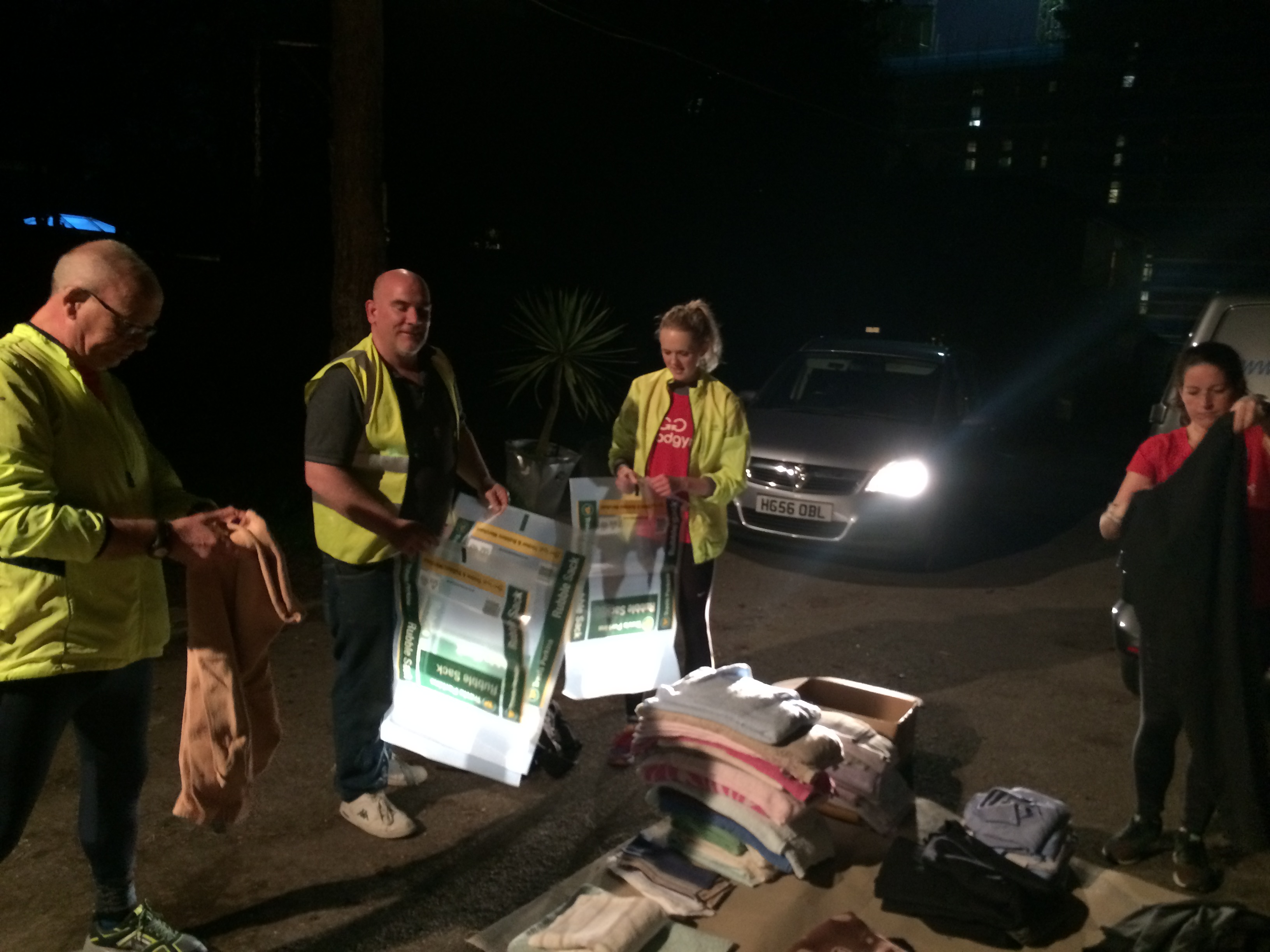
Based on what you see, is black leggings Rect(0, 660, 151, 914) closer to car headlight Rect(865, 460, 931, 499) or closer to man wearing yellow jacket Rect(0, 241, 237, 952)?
man wearing yellow jacket Rect(0, 241, 237, 952)

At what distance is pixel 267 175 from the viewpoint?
13.6 m

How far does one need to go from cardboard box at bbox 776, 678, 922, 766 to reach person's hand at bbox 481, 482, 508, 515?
1291 millimetres

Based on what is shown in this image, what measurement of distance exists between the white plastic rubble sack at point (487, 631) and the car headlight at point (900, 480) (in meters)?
4.37

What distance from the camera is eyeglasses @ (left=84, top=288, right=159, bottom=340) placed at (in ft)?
8.46

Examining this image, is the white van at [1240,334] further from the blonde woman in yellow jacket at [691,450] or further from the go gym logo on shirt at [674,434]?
the go gym logo on shirt at [674,434]

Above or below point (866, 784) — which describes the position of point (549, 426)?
above

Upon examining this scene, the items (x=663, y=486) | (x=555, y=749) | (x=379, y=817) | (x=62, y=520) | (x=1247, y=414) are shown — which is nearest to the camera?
(x=62, y=520)

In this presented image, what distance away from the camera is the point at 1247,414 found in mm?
3473

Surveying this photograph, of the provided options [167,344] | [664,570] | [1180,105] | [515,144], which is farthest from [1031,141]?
[664,570]

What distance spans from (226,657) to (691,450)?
211 cm

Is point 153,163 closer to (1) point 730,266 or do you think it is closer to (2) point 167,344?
(2) point 167,344

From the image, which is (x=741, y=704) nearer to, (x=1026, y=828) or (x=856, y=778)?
(x=856, y=778)

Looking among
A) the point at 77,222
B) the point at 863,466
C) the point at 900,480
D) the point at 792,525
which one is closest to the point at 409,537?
the point at 792,525

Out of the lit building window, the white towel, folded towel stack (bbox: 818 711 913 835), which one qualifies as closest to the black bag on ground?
folded towel stack (bbox: 818 711 913 835)
